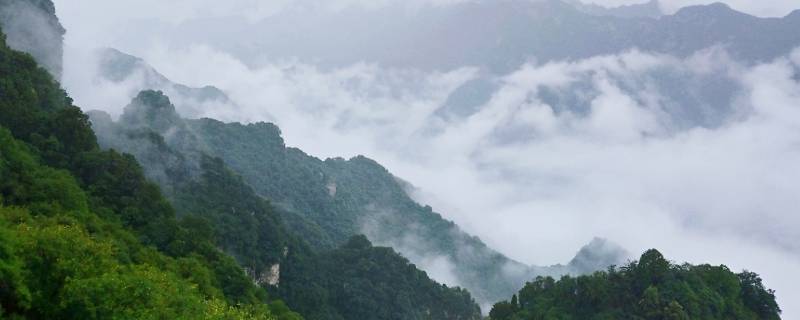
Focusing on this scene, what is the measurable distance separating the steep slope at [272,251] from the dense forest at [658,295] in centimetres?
2924

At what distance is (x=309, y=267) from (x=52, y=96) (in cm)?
3891

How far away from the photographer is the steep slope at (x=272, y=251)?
79.9m

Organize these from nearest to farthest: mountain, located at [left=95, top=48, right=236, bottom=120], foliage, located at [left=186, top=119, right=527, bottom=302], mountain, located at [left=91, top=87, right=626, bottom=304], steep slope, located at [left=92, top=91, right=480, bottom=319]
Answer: steep slope, located at [left=92, top=91, right=480, bottom=319], mountain, located at [left=91, top=87, right=626, bottom=304], foliage, located at [left=186, top=119, right=527, bottom=302], mountain, located at [left=95, top=48, right=236, bottom=120]

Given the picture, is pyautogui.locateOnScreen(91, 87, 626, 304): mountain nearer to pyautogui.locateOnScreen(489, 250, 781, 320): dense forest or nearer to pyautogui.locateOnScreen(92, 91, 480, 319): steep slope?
pyautogui.locateOnScreen(92, 91, 480, 319): steep slope

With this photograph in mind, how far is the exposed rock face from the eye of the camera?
7750 centimetres

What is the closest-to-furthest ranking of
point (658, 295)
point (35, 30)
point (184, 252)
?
1. point (184, 252)
2. point (658, 295)
3. point (35, 30)

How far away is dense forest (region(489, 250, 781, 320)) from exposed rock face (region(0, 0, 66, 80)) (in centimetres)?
6111

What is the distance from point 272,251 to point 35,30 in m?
37.6

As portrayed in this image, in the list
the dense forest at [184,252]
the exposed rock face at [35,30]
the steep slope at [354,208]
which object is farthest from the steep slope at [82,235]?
the steep slope at [354,208]

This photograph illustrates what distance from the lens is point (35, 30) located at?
3206 inches

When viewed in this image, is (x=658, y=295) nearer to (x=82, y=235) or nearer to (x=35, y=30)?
(x=82, y=235)

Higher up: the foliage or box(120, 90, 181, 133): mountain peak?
the foliage

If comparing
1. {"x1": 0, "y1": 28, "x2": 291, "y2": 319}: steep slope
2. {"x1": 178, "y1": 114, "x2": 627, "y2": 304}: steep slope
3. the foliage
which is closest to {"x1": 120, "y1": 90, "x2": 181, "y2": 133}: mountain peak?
the foliage

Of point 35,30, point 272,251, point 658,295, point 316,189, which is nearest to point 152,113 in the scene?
point 35,30
